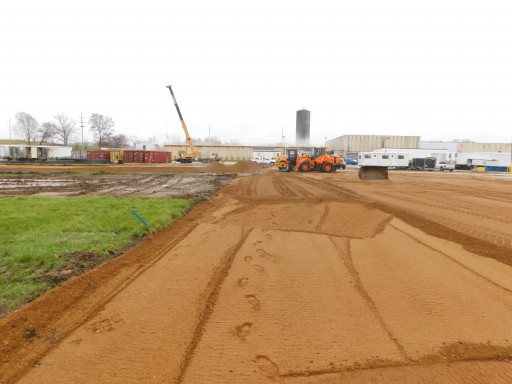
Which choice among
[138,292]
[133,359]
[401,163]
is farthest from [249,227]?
[401,163]

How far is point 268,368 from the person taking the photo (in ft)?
8.70

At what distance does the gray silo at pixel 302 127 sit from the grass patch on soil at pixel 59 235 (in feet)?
304

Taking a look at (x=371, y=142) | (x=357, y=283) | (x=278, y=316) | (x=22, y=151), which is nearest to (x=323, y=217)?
(x=357, y=283)

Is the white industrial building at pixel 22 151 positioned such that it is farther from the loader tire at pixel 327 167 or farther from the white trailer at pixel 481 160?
the white trailer at pixel 481 160

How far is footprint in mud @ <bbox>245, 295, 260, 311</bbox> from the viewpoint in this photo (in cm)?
373

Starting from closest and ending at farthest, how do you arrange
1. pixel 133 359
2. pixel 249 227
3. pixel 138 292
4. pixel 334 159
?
pixel 133 359 < pixel 138 292 < pixel 249 227 < pixel 334 159

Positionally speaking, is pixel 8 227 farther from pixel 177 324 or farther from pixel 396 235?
pixel 396 235

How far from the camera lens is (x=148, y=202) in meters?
11.0

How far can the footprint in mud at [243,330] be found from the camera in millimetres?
3143

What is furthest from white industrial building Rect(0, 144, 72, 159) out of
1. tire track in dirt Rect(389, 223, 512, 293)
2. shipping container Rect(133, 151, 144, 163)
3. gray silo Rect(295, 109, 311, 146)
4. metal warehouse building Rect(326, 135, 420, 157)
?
metal warehouse building Rect(326, 135, 420, 157)

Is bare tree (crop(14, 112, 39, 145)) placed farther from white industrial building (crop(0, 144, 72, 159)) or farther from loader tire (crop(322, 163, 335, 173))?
loader tire (crop(322, 163, 335, 173))

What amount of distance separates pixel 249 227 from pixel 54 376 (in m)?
5.65

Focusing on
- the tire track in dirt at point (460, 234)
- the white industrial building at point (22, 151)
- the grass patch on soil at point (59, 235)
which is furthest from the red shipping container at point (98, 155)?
the tire track in dirt at point (460, 234)

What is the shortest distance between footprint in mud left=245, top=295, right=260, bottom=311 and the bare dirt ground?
5 centimetres
